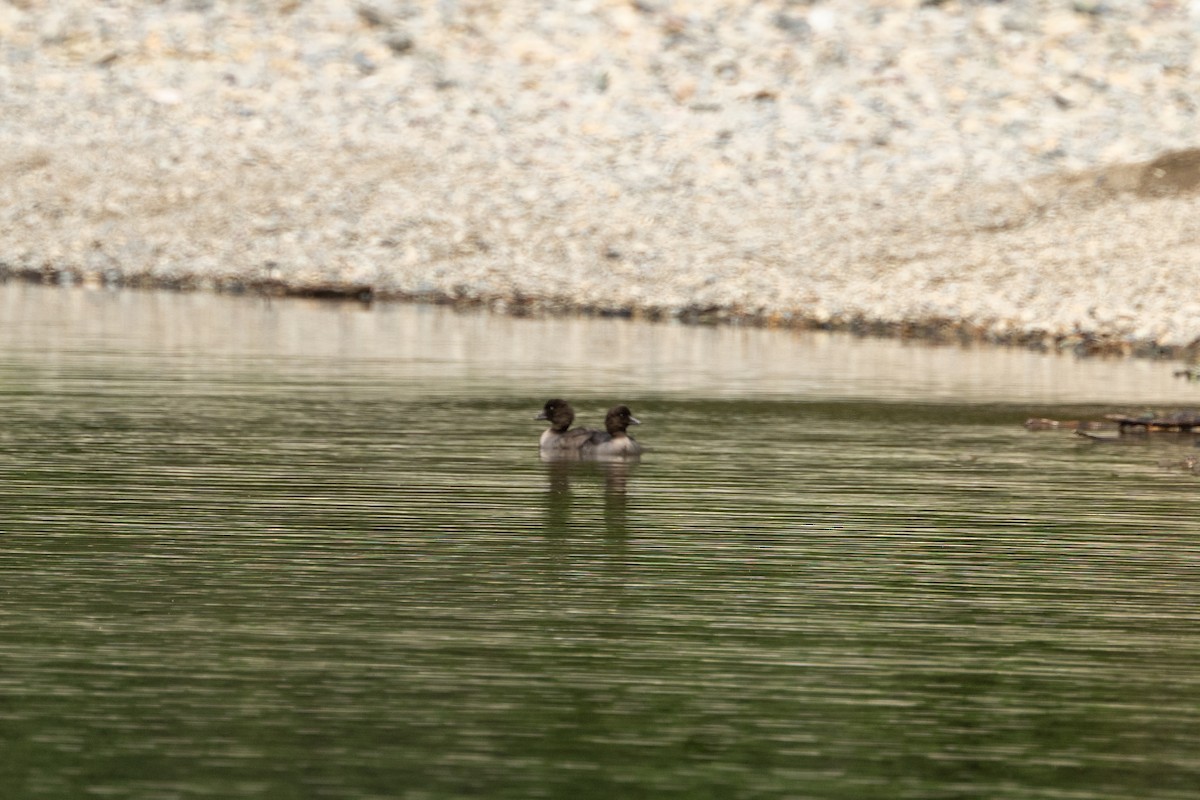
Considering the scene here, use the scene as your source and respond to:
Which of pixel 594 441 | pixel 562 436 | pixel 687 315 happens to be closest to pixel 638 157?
pixel 687 315

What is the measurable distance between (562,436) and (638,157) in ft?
115

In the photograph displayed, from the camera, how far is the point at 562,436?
21.0 m

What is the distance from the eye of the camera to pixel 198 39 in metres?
61.9

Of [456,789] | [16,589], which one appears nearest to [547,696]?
[456,789]

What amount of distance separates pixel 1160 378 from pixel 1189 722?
76.9ft

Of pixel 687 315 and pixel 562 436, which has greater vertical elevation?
pixel 687 315

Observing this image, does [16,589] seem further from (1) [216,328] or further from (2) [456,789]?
(1) [216,328]

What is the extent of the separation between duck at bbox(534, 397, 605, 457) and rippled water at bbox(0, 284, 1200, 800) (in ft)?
1.47

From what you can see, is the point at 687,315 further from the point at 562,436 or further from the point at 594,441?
the point at 594,441

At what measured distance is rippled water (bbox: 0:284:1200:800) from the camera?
9609mm

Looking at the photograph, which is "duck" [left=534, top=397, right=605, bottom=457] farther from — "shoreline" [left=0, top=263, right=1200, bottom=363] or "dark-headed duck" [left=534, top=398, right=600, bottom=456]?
"shoreline" [left=0, top=263, right=1200, bottom=363]

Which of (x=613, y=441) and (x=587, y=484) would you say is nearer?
(x=587, y=484)

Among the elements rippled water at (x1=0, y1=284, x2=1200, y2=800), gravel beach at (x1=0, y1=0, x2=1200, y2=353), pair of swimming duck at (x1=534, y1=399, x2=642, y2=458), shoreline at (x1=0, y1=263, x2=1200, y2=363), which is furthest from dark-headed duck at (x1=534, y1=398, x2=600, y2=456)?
gravel beach at (x1=0, y1=0, x2=1200, y2=353)

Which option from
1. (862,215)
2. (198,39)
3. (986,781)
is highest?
(198,39)
